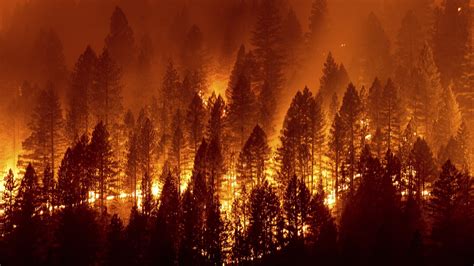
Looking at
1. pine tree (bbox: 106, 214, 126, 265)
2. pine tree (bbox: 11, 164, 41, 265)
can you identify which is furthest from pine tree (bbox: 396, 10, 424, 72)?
pine tree (bbox: 11, 164, 41, 265)

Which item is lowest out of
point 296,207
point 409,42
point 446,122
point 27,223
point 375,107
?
point 27,223

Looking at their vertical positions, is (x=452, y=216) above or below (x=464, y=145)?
below

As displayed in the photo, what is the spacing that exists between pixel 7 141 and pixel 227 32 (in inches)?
2108

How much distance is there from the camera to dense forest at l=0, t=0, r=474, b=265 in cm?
6138

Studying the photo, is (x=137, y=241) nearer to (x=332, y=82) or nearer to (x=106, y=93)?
(x=106, y=93)

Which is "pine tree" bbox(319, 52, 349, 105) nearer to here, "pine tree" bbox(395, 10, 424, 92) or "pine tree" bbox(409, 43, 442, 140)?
"pine tree" bbox(409, 43, 442, 140)

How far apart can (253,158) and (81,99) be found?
112ft

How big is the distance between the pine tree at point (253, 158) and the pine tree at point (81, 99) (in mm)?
27425

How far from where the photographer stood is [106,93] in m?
88.6

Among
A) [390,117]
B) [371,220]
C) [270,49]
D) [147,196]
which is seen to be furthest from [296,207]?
[270,49]

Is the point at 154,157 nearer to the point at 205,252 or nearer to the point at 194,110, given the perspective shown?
the point at 194,110

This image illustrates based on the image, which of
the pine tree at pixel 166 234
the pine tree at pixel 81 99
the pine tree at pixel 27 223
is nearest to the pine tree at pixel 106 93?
the pine tree at pixel 81 99

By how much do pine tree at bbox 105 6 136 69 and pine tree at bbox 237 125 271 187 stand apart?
154ft

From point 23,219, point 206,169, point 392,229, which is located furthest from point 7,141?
point 392,229
